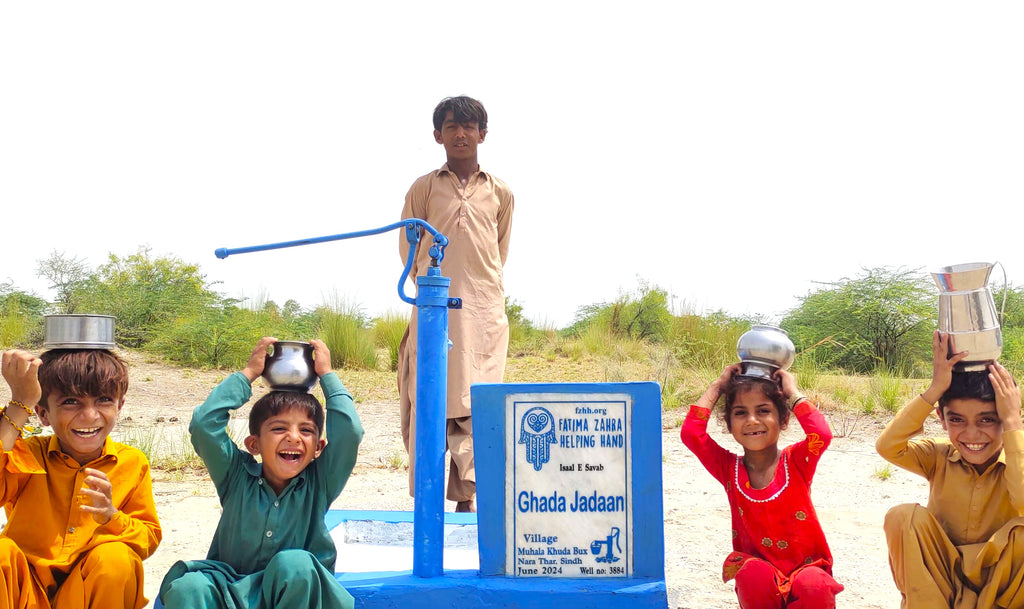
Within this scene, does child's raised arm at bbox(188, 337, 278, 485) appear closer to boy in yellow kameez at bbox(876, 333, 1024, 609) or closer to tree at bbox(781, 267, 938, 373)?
boy in yellow kameez at bbox(876, 333, 1024, 609)

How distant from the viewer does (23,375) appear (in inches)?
97.6

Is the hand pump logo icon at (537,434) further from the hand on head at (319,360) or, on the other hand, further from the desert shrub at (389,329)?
the desert shrub at (389,329)

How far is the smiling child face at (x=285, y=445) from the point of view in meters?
2.65

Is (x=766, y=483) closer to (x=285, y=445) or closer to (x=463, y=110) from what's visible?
Result: (x=285, y=445)

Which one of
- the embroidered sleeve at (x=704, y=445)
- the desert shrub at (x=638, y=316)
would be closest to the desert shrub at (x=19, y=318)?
the desert shrub at (x=638, y=316)

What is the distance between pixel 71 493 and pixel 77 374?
0.36m

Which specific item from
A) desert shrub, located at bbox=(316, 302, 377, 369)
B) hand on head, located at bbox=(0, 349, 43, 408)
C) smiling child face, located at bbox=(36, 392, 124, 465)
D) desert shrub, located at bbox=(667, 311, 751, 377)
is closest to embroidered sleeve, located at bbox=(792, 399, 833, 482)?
smiling child face, located at bbox=(36, 392, 124, 465)

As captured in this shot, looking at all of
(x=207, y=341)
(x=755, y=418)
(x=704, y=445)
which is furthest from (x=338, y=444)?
(x=207, y=341)

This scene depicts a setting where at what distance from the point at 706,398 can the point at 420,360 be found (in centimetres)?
93

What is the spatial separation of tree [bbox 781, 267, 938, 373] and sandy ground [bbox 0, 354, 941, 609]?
4955mm

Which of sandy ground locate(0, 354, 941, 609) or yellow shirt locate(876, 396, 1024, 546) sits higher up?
yellow shirt locate(876, 396, 1024, 546)

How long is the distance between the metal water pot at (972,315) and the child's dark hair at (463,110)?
2.15 metres

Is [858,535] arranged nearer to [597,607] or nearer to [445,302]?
[597,607]

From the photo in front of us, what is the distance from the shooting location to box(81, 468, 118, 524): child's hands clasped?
247cm
